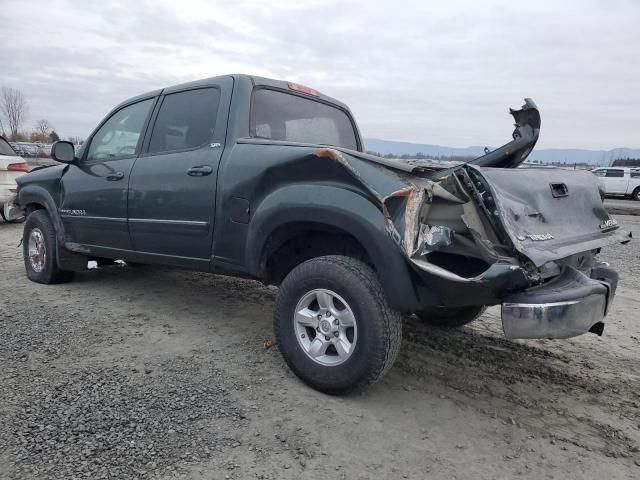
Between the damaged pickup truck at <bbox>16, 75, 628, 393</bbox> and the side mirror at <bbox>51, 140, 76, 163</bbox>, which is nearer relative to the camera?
the damaged pickup truck at <bbox>16, 75, 628, 393</bbox>

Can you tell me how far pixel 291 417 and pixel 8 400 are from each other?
5.14ft

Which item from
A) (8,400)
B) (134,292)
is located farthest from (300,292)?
(134,292)

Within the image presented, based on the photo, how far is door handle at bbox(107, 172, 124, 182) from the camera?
Answer: 433 centimetres

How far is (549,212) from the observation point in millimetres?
2865

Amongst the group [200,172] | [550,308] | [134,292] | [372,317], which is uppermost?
[200,172]

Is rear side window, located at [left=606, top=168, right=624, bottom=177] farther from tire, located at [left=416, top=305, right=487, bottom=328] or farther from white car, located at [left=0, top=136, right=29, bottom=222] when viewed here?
white car, located at [left=0, top=136, right=29, bottom=222]

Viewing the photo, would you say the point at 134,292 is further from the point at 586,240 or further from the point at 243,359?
the point at 586,240

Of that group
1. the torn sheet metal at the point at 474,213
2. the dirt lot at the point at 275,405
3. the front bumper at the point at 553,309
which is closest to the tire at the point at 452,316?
the dirt lot at the point at 275,405

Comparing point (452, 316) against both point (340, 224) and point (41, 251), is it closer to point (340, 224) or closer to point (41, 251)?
point (340, 224)

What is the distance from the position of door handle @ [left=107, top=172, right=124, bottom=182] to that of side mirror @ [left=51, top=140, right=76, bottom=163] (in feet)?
2.35

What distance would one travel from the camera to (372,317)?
266 cm

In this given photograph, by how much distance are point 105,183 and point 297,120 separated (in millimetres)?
1855

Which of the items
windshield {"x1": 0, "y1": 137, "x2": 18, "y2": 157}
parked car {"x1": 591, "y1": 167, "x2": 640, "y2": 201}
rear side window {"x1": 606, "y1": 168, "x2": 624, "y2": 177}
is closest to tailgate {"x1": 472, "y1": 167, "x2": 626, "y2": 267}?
windshield {"x1": 0, "y1": 137, "x2": 18, "y2": 157}

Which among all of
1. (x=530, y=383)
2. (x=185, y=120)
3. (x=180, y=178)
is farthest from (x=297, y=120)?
(x=530, y=383)
